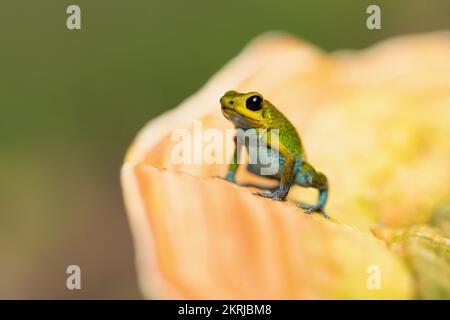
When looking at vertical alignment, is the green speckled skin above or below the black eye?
below

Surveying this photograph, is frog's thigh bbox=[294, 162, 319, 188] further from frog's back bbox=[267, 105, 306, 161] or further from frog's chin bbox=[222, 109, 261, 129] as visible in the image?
frog's chin bbox=[222, 109, 261, 129]

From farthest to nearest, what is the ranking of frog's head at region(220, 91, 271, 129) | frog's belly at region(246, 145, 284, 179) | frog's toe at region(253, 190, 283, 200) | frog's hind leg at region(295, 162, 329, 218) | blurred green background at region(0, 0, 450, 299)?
blurred green background at region(0, 0, 450, 299)
frog's belly at region(246, 145, 284, 179)
frog's head at region(220, 91, 271, 129)
frog's hind leg at region(295, 162, 329, 218)
frog's toe at region(253, 190, 283, 200)


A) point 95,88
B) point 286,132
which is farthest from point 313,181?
point 95,88

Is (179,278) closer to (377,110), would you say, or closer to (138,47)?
(377,110)

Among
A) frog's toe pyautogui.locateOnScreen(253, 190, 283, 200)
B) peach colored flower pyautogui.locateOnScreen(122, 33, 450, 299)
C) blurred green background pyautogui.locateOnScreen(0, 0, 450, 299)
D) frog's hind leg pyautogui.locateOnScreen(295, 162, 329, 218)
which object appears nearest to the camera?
peach colored flower pyautogui.locateOnScreen(122, 33, 450, 299)

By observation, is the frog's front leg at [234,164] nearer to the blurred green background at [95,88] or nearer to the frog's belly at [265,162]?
the frog's belly at [265,162]

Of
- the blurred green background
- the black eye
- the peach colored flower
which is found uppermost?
the blurred green background

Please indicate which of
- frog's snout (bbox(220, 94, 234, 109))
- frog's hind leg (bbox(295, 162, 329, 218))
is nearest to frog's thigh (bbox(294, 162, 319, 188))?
frog's hind leg (bbox(295, 162, 329, 218))

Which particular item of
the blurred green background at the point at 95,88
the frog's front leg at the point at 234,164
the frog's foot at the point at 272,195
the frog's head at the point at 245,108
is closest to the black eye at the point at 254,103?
the frog's head at the point at 245,108
